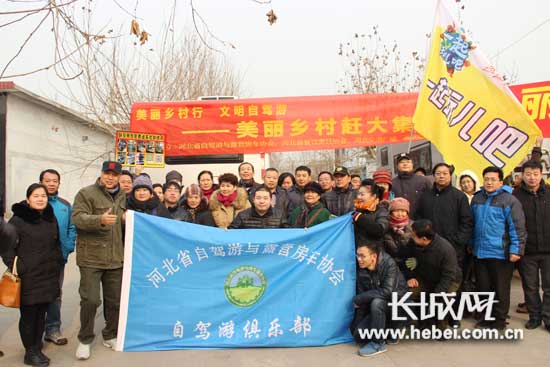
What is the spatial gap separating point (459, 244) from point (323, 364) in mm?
1997

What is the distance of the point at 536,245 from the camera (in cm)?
427

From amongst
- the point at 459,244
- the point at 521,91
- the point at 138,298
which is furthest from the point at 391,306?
the point at 521,91

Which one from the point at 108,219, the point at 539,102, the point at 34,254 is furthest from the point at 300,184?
the point at 539,102

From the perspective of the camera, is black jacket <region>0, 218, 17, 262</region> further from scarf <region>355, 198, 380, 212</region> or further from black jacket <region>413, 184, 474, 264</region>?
black jacket <region>413, 184, 474, 264</region>

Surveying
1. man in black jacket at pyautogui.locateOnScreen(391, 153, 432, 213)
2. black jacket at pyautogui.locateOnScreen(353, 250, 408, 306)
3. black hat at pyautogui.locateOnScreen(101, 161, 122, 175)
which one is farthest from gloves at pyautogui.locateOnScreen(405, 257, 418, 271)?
black hat at pyautogui.locateOnScreen(101, 161, 122, 175)

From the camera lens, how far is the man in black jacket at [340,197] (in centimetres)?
488

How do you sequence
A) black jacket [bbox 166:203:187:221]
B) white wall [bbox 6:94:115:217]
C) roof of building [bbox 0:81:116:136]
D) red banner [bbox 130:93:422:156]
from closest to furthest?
black jacket [bbox 166:203:187:221], red banner [bbox 130:93:422:156], roof of building [bbox 0:81:116:136], white wall [bbox 6:94:115:217]

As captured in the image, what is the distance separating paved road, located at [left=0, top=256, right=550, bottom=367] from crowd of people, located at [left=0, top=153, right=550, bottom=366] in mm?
149

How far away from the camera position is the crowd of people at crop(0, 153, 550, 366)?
3.63 metres

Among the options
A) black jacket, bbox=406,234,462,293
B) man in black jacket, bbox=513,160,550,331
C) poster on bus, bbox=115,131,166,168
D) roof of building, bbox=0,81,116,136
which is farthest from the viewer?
roof of building, bbox=0,81,116,136

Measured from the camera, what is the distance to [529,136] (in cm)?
470

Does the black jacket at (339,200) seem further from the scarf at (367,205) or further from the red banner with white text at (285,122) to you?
the red banner with white text at (285,122)

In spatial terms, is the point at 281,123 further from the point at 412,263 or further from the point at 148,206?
the point at 412,263

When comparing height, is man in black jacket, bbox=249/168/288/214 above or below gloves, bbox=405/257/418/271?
above
